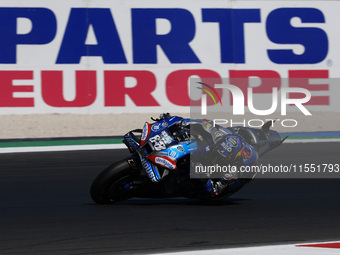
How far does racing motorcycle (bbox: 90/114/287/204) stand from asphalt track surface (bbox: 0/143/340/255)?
0.64 ft

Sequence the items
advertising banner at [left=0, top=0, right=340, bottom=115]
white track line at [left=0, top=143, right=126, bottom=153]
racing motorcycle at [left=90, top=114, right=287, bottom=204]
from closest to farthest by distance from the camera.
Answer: racing motorcycle at [left=90, top=114, right=287, bottom=204]
white track line at [left=0, top=143, right=126, bottom=153]
advertising banner at [left=0, top=0, right=340, bottom=115]

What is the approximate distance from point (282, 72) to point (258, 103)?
977mm

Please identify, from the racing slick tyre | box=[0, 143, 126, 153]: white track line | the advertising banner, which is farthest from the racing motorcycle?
the advertising banner

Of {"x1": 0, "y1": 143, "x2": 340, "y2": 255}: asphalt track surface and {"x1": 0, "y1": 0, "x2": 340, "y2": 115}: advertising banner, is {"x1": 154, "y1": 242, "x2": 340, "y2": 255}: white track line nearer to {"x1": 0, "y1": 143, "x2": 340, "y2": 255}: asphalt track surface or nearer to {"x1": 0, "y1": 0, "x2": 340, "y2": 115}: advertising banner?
{"x1": 0, "y1": 143, "x2": 340, "y2": 255}: asphalt track surface

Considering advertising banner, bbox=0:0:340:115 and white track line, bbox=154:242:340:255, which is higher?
advertising banner, bbox=0:0:340:115

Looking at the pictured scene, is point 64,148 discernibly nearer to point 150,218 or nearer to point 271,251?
point 150,218

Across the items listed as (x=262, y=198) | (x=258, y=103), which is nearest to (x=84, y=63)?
(x=258, y=103)

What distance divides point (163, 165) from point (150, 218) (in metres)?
0.52

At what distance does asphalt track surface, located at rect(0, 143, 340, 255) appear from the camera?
5.50m

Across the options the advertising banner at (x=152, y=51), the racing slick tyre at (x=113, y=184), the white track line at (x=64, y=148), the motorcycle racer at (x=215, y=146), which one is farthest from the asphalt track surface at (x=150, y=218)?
the advertising banner at (x=152, y=51)

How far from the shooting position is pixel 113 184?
6730 mm

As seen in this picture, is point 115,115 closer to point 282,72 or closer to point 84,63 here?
point 84,63

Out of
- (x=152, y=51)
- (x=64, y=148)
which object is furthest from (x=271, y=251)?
(x=152, y=51)

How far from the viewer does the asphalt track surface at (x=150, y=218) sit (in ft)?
18.1
